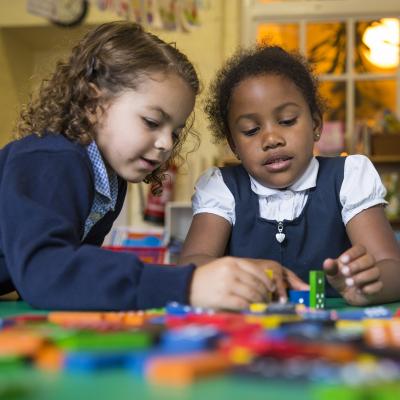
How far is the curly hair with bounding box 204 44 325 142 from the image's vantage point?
59.6 inches

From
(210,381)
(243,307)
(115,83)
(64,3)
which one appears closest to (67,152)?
(115,83)

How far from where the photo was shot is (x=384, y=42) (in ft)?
15.3

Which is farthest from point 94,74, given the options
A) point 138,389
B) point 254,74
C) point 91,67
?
point 138,389

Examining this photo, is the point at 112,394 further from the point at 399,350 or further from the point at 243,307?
the point at 243,307

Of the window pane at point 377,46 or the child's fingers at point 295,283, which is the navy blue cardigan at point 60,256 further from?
the window pane at point 377,46

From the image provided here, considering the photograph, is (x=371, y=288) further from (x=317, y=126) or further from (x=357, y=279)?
(x=317, y=126)

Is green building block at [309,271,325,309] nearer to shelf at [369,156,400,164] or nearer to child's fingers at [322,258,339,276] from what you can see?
child's fingers at [322,258,339,276]

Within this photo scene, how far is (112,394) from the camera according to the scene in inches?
15.9

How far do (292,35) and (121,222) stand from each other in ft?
5.67

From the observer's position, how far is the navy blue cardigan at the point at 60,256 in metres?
0.86

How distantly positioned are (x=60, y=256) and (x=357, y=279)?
0.43 m

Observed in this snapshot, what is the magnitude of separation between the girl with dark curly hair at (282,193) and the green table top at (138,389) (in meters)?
0.89

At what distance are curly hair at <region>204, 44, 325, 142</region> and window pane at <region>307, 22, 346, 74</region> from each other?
3113 millimetres

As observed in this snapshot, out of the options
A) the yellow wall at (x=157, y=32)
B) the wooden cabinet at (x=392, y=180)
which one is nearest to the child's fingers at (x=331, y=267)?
the wooden cabinet at (x=392, y=180)
